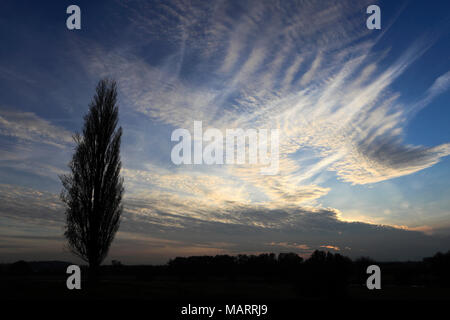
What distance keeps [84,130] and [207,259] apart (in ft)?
89.0

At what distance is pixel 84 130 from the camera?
67.9ft

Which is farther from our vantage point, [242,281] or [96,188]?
[242,281]

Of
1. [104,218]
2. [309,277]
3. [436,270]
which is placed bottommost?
[436,270]

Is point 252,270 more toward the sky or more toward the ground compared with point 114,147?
more toward the ground

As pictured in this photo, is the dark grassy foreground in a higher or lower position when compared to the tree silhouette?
lower

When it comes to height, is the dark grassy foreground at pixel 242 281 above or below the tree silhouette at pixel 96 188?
below

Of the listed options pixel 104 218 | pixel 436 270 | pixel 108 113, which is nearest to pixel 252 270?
pixel 436 270

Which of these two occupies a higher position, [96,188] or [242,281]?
[96,188]
